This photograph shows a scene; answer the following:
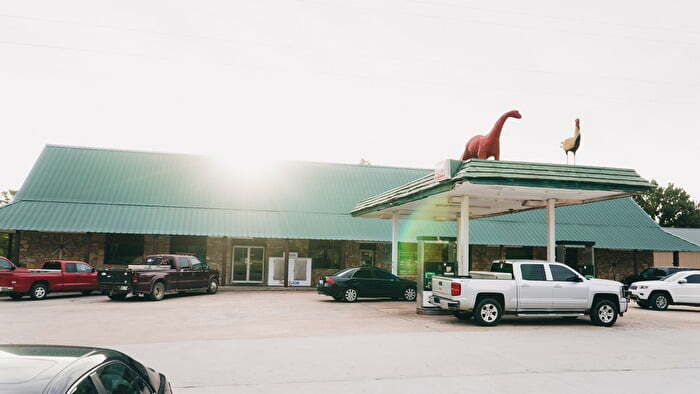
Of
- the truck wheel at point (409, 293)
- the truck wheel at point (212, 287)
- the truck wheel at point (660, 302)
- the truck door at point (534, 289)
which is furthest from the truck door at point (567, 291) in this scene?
the truck wheel at point (212, 287)

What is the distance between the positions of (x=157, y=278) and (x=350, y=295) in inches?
306

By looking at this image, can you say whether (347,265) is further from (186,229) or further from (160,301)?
(160,301)

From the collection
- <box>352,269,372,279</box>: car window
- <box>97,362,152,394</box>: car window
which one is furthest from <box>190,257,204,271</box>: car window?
<box>97,362,152,394</box>: car window

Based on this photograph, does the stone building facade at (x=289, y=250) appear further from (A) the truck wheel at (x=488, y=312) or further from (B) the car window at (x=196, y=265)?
(A) the truck wheel at (x=488, y=312)

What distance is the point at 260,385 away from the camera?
25.4 ft

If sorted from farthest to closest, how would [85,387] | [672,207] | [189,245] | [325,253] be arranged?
[672,207] < [325,253] < [189,245] < [85,387]

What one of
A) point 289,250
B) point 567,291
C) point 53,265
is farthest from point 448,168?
point 53,265

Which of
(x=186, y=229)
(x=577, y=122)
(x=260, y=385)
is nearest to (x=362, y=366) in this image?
(x=260, y=385)

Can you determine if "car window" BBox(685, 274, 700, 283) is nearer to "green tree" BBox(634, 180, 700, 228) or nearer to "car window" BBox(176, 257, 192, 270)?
"car window" BBox(176, 257, 192, 270)

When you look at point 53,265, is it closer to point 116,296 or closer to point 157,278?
point 116,296

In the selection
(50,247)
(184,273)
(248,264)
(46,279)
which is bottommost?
(46,279)

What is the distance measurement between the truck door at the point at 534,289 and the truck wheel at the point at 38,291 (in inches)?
719

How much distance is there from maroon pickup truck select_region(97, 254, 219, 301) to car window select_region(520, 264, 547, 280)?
14060 mm

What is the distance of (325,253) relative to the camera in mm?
30547
